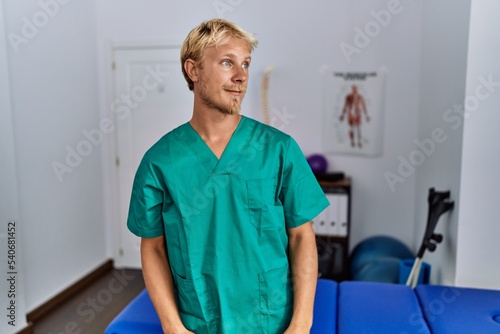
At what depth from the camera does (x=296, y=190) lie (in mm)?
1141

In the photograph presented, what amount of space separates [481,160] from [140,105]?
98.4 inches

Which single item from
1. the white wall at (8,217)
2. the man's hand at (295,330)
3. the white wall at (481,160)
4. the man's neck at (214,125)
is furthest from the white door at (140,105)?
the man's hand at (295,330)

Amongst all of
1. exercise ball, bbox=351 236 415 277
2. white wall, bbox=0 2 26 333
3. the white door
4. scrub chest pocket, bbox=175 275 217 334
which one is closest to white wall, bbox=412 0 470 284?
exercise ball, bbox=351 236 415 277

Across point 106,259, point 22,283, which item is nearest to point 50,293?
point 22,283

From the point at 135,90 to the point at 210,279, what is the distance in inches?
101

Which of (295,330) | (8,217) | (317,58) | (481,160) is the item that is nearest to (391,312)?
(295,330)

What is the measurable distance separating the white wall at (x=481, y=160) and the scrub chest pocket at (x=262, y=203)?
117 cm

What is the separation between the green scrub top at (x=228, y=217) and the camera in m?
1.11

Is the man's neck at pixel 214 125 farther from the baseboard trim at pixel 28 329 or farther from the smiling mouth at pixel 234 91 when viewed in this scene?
the baseboard trim at pixel 28 329

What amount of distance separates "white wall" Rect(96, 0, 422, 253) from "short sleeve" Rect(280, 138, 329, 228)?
221cm

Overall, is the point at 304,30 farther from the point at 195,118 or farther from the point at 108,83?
the point at 195,118

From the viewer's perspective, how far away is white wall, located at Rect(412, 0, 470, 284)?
1.97 meters

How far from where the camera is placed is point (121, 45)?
333cm

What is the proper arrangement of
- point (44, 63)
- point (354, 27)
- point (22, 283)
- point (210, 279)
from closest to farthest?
1. point (210, 279)
2. point (22, 283)
3. point (44, 63)
4. point (354, 27)
